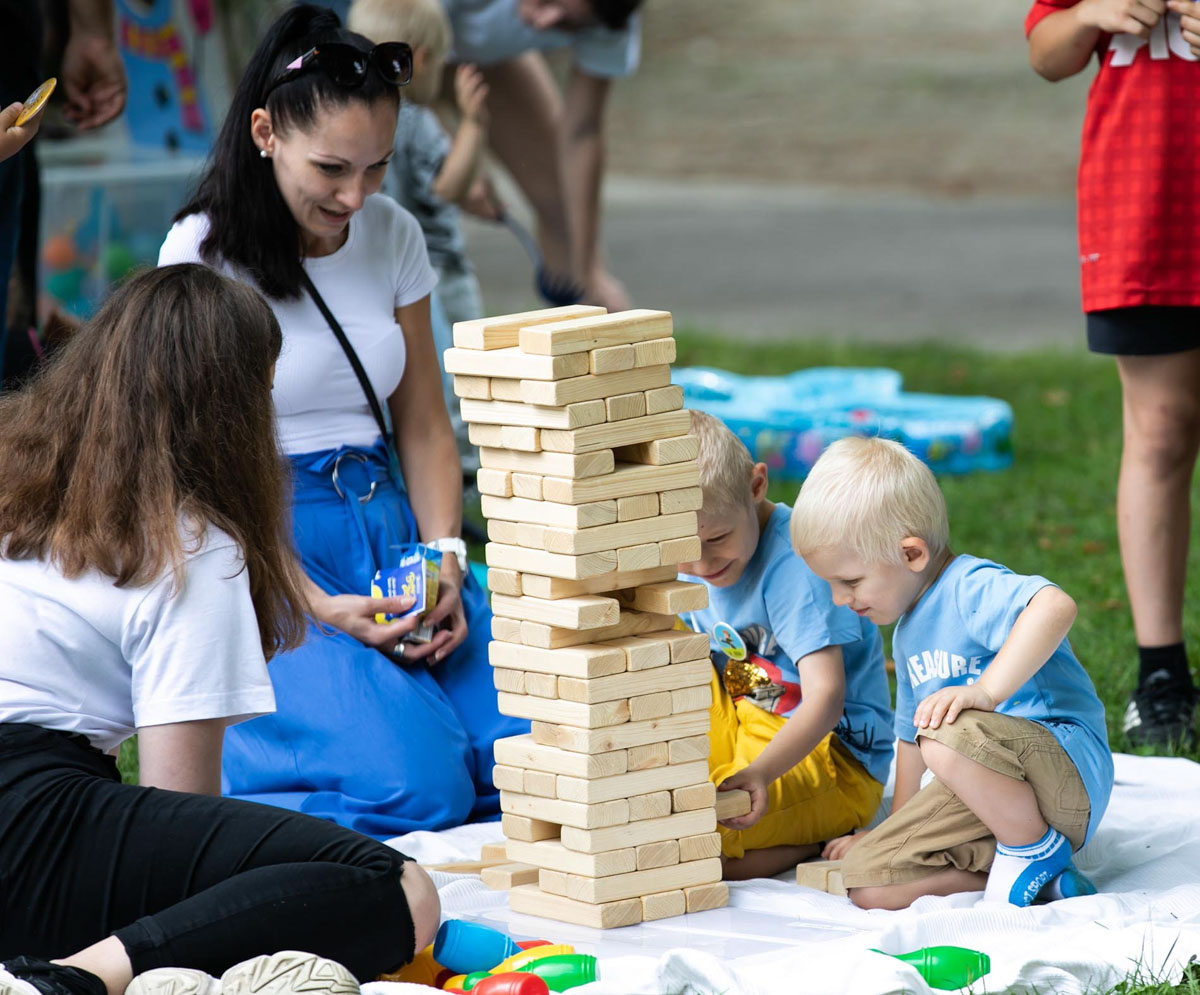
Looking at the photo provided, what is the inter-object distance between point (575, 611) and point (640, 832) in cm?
39

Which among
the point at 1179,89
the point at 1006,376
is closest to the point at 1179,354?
the point at 1179,89

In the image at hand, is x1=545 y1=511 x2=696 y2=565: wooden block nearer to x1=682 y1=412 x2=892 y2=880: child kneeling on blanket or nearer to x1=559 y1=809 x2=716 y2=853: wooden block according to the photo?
x1=682 y1=412 x2=892 y2=880: child kneeling on blanket

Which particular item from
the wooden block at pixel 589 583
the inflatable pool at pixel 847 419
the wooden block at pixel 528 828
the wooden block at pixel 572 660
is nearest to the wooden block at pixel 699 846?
the wooden block at pixel 528 828

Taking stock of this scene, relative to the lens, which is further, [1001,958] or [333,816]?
[333,816]

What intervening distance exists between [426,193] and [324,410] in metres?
2.09

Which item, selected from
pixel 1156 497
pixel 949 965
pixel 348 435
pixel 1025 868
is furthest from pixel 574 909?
pixel 1156 497

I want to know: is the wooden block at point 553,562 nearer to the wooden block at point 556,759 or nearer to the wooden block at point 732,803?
the wooden block at point 556,759

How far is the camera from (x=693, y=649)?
9.20ft

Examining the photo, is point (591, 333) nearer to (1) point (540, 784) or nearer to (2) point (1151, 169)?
(1) point (540, 784)

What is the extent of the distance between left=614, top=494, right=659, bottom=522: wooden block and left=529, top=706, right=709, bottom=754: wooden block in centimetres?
34

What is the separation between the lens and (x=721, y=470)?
2.97 m

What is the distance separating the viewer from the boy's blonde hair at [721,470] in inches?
117

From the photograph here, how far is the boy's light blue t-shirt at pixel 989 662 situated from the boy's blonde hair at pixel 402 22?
2508 millimetres

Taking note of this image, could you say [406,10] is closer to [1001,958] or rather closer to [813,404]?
[813,404]
